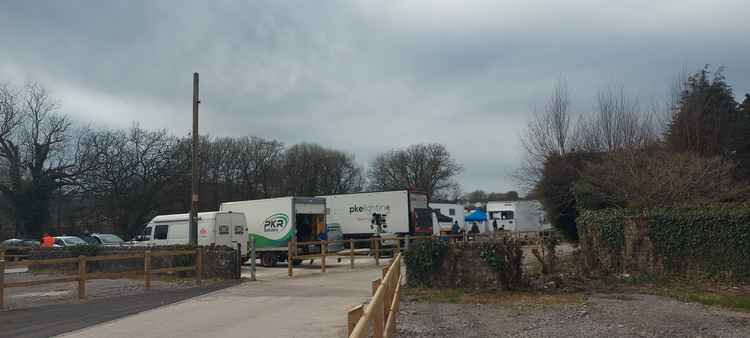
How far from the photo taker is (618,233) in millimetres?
15875

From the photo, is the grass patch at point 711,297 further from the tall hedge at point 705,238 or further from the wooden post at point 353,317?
Result: the wooden post at point 353,317

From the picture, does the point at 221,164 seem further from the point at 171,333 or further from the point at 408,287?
the point at 171,333

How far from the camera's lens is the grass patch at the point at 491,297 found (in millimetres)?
11719

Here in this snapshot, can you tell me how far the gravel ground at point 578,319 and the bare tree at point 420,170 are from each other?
68001 millimetres

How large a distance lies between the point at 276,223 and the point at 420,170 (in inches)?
2158

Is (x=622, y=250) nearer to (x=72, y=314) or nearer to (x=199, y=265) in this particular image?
(x=199, y=265)

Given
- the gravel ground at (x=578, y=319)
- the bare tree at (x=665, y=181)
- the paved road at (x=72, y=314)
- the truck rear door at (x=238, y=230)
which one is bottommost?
the gravel ground at (x=578, y=319)

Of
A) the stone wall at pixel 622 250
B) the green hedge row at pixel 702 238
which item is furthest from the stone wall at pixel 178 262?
the green hedge row at pixel 702 238

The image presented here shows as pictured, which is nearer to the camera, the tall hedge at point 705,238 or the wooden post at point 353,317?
the wooden post at point 353,317

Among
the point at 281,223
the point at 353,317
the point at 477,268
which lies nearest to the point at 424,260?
the point at 477,268

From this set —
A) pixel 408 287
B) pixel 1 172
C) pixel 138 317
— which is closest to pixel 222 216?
pixel 408 287

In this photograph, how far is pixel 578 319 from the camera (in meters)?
9.50

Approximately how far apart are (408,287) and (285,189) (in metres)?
57.6

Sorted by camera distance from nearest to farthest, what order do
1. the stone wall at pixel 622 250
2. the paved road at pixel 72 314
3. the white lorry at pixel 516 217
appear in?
1. the paved road at pixel 72 314
2. the stone wall at pixel 622 250
3. the white lorry at pixel 516 217
